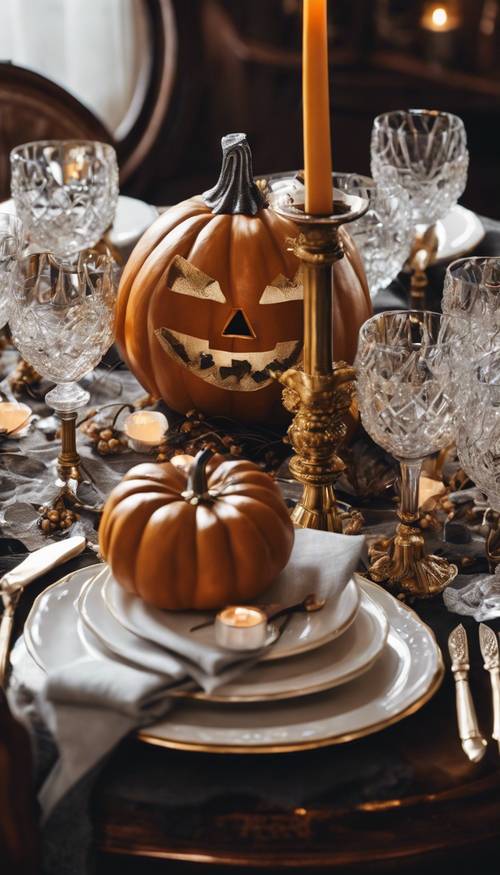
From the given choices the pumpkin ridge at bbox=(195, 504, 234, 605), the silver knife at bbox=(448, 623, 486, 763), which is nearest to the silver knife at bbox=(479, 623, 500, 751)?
the silver knife at bbox=(448, 623, 486, 763)

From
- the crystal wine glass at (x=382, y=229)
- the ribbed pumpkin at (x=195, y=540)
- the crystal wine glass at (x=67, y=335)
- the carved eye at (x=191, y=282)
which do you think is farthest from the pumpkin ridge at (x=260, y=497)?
the crystal wine glass at (x=382, y=229)

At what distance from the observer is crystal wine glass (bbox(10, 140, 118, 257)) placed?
64.2 inches

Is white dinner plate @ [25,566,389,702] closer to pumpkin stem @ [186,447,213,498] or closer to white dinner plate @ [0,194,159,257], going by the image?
pumpkin stem @ [186,447,213,498]

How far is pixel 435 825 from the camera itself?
85 cm

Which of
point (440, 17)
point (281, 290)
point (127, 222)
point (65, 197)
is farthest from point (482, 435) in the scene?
point (440, 17)

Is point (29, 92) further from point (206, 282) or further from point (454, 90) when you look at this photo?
point (454, 90)

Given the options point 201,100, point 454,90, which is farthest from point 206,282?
point 201,100

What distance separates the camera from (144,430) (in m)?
1.42

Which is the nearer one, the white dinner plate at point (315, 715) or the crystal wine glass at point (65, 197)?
the white dinner plate at point (315, 715)

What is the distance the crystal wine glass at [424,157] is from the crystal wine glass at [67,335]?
0.56 metres

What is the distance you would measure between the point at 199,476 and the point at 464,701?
0.90 ft

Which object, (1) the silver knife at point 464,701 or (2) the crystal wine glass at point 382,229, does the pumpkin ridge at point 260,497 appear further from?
(2) the crystal wine glass at point 382,229

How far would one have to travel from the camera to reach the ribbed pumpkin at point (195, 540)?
3.16ft

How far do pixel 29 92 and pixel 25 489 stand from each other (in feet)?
4.11
